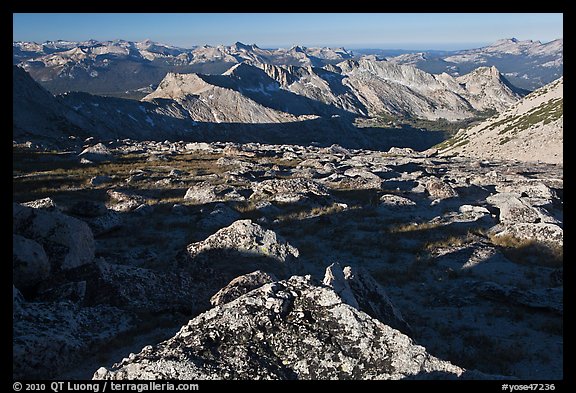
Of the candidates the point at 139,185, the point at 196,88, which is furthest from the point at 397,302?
the point at 196,88

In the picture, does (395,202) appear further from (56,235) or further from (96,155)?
(96,155)

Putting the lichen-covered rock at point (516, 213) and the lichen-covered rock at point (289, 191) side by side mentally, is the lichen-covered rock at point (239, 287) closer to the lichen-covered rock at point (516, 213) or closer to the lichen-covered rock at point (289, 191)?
the lichen-covered rock at point (289, 191)

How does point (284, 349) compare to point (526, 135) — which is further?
point (526, 135)

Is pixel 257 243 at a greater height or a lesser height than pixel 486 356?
greater

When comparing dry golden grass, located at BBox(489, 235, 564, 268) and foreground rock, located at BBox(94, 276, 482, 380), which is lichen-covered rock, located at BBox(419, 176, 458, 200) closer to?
dry golden grass, located at BBox(489, 235, 564, 268)

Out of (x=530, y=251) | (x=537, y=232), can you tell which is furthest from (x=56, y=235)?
(x=537, y=232)
